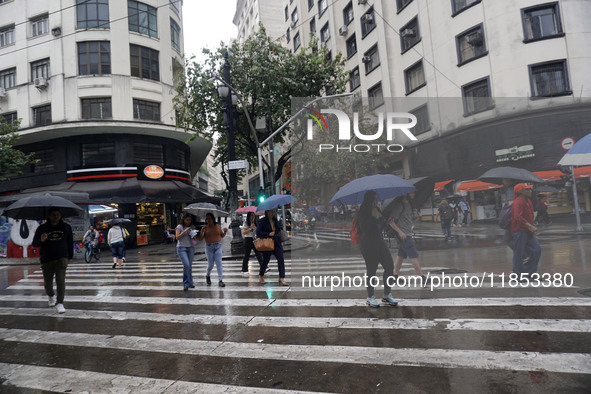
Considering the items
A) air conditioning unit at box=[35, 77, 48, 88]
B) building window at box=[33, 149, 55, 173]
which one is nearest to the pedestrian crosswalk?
building window at box=[33, 149, 55, 173]

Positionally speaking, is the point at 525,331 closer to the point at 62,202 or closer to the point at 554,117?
the point at 554,117

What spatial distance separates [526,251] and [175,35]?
2826cm

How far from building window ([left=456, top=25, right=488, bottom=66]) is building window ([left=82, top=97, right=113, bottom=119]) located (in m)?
20.3

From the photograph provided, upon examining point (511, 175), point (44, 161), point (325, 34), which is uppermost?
point (325, 34)

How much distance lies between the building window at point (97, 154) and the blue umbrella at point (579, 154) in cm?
2338

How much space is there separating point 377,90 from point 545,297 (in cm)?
1473

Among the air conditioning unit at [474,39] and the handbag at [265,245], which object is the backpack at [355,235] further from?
the air conditioning unit at [474,39]

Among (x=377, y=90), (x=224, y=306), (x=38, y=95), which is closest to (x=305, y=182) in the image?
(x=224, y=306)

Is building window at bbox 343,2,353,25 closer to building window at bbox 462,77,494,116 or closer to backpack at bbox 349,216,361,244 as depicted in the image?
building window at bbox 462,77,494,116

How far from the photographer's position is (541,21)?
13727 millimetres

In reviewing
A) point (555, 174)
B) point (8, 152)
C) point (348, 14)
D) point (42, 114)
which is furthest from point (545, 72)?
point (42, 114)

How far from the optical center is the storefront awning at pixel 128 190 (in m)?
20.9

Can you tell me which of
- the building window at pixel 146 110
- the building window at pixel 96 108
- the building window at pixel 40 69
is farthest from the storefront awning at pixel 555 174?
the building window at pixel 40 69

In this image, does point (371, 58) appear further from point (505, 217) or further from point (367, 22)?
point (505, 217)
